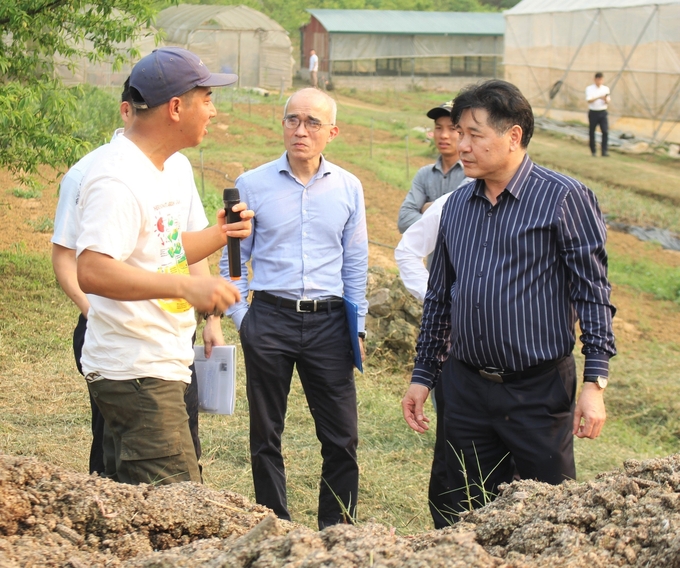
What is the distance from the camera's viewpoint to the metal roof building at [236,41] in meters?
33.6

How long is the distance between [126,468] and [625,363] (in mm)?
6193

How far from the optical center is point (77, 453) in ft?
16.2

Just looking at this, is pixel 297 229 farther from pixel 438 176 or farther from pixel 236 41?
pixel 236 41

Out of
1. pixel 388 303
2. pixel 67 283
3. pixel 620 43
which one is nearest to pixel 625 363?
pixel 388 303

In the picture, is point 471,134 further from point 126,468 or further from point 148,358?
point 126,468

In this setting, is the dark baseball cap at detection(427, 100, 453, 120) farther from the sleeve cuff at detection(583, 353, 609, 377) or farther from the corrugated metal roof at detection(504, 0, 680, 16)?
the corrugated metal roof at detection(504, 0, 680, 16)

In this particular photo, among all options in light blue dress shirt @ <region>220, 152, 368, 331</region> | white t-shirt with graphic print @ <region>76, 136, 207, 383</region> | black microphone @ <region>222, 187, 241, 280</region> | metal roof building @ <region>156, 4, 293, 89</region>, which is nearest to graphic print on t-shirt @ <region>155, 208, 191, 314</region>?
white t-shirt with graphic print @ <region>76, 136, 207, 383</region>

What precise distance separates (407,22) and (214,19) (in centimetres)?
1044

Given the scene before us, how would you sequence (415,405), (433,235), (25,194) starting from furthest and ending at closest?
(25,194) → (433,235) → (415,405)

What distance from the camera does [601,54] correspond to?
25141 mm

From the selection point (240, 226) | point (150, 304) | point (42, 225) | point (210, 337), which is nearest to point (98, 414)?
point (210, 337)

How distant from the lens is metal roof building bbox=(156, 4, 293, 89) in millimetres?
33562

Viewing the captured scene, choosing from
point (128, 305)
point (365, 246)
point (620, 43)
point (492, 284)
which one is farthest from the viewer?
point (620, 43)

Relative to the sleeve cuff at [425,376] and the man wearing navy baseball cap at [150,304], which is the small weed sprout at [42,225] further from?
the man wearing navy baseball cap at [150,304]
